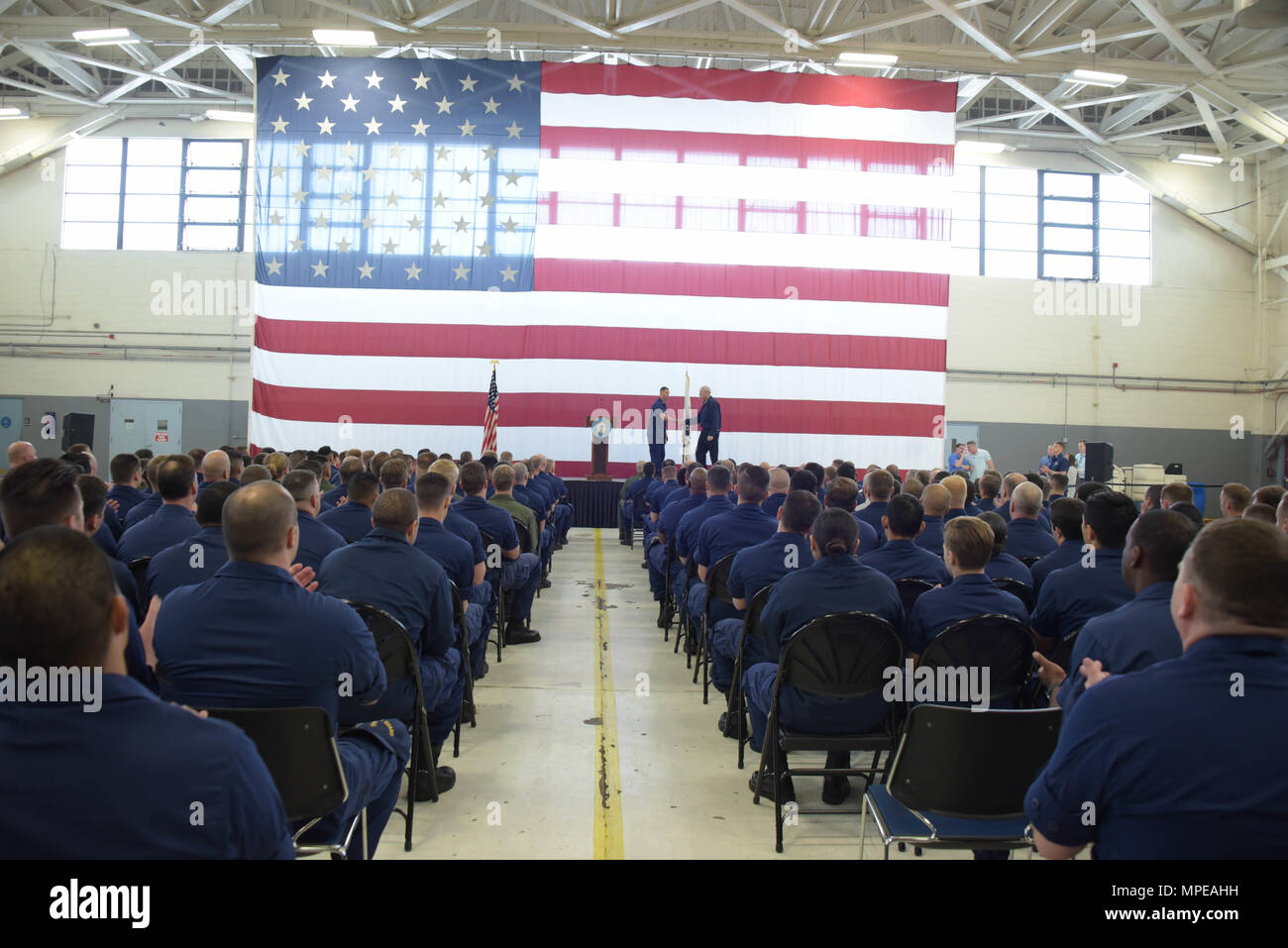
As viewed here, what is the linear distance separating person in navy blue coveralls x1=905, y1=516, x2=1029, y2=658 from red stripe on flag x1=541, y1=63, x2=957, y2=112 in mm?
11918

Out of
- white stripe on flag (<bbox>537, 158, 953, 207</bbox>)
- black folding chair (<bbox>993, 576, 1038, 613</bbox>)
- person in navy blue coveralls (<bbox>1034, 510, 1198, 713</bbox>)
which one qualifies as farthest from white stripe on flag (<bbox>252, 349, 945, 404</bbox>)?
person in navy blue coveralls (<bbox>1034, 510, 1198, 713</bbox>)

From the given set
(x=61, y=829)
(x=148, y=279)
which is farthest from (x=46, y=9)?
(x=61, y=829)

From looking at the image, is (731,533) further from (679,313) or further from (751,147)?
(751,147)

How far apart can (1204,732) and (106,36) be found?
1626 cm

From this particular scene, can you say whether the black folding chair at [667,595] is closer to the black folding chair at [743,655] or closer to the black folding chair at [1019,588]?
the black folding chair at [743,655]

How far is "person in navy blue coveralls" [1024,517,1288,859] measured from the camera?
1.23m

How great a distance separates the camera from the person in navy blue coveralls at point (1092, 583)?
2799 millimetres

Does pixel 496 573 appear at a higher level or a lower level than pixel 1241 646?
lower

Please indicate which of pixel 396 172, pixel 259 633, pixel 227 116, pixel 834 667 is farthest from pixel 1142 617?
pixel 227 116

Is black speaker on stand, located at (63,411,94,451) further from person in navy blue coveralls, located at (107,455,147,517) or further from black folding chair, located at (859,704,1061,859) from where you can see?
black folding chair, located at (859,704,1061,859)

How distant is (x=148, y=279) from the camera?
1728 centimetres

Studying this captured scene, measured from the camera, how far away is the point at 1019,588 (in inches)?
133
